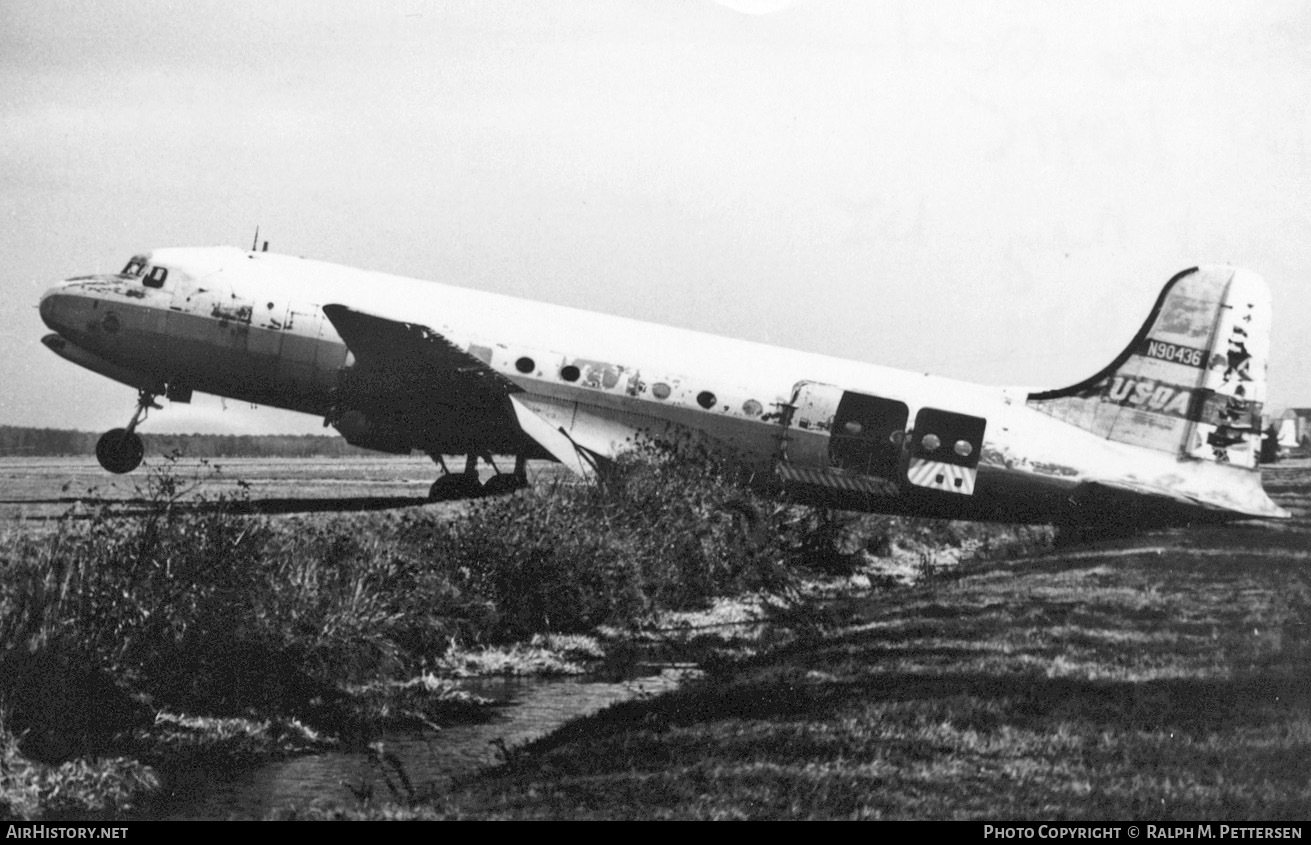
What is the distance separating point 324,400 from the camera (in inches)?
854

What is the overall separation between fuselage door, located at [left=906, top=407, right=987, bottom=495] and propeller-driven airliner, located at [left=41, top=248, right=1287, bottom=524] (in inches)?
1.4

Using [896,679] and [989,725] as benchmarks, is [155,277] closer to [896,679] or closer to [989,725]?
[896,679]

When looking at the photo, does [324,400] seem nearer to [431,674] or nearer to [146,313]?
[146,313]

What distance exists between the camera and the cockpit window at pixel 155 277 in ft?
73.0

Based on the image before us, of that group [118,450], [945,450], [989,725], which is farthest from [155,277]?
[989,725]

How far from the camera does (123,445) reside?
75.0 feet

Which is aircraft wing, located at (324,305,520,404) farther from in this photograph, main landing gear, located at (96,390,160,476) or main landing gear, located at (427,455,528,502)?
main landing gear, located at (96,390,160,476)

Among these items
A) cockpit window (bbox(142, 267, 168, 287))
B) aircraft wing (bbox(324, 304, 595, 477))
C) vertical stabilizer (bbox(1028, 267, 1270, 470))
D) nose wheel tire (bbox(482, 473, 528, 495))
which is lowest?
nose wheel tire (bbox(482, 473, 528, 495))

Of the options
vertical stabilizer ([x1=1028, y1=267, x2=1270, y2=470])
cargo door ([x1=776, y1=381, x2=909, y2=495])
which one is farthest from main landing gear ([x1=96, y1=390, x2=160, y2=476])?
vertical stabilizer ([x1=1028, y1=267, x2=1270, y2=470])

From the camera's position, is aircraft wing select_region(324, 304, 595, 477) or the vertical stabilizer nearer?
the vertical stabilizer

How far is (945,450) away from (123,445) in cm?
1624
